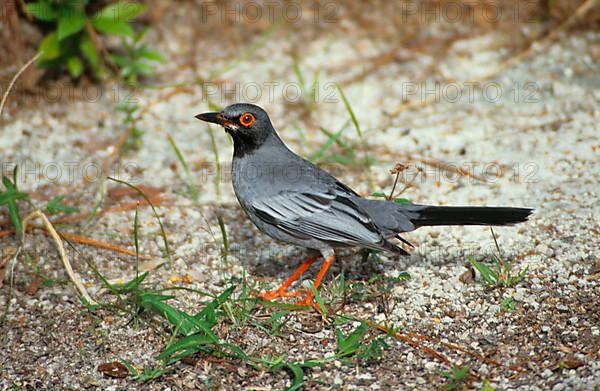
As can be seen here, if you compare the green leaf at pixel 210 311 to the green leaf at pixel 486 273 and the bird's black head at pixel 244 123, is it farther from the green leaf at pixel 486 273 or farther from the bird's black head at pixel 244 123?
the green leaf at pixel 486 273

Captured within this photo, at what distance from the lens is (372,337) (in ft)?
14.3

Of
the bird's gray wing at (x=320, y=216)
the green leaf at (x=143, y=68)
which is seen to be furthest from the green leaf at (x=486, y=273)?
the green leaf at (x=143, y=68)

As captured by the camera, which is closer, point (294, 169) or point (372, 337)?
point (372, 337)

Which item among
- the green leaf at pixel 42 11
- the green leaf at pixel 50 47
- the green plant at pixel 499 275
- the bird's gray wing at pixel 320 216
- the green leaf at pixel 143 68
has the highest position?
the green leaf at pixel 42 11

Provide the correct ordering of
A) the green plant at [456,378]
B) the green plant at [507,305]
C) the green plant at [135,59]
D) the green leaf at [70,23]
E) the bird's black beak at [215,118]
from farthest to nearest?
the green plant at [135,59] < the green leaf at [70,23] < the bird's black beak at [215,118] < the green plant at [507,305] < the green plant at [456,378]

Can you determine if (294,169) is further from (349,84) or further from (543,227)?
(349,84)

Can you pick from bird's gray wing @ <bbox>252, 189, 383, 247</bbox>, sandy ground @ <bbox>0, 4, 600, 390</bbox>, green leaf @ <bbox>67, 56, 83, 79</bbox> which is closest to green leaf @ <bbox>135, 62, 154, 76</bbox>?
sandy ground @ <bbox>0, 4, 600, 390</bbox>

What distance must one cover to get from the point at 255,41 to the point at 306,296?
4.44 meters

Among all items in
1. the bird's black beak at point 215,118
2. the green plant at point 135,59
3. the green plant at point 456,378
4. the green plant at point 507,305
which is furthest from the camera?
the green plant at point 135,59

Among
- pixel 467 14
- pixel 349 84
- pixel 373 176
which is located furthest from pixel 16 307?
pixel 467 14

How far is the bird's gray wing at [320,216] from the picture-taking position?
4.70 meters

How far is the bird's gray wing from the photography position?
4.70 metres

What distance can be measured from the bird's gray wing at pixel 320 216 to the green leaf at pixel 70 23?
313 cm

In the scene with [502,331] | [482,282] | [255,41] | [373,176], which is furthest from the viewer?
[255,41]
